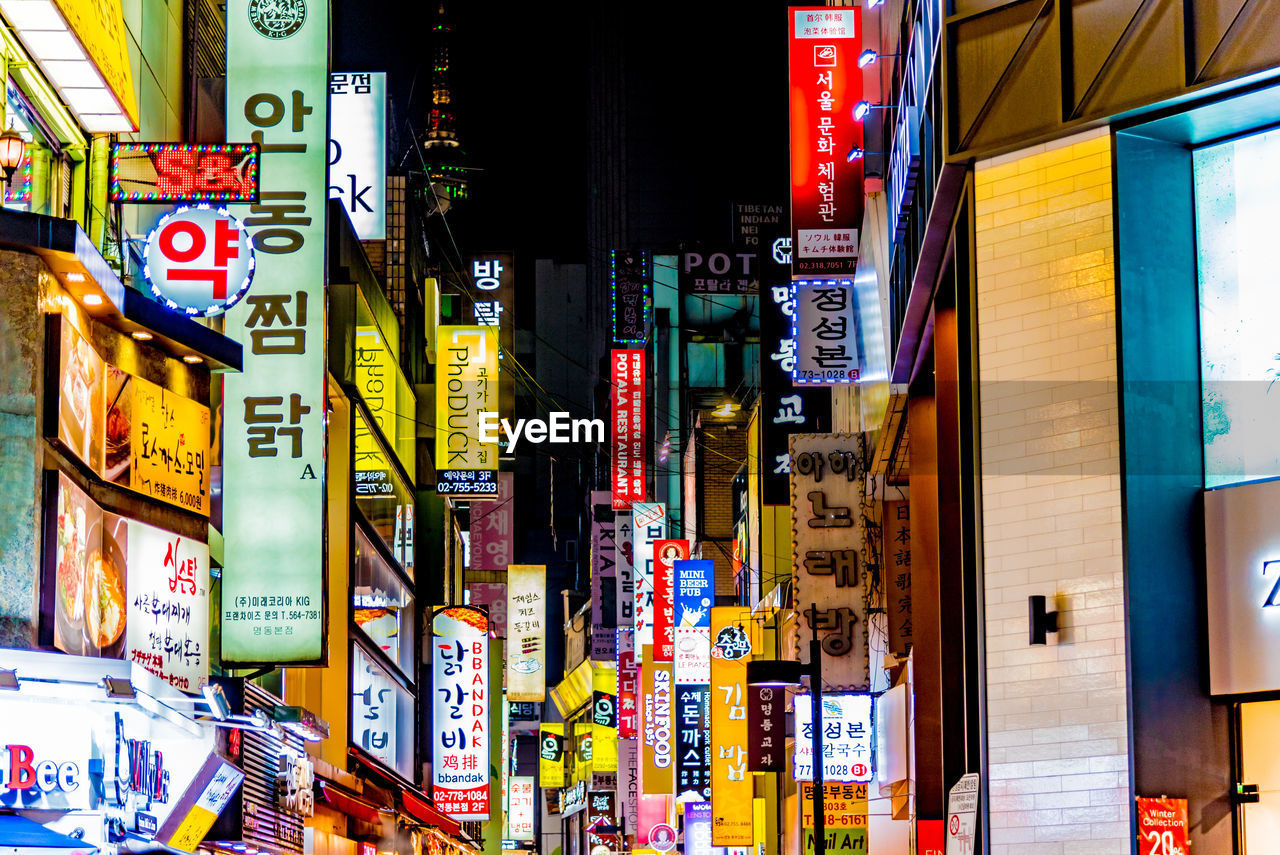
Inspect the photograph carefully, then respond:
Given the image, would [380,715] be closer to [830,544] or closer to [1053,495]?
[830,544]

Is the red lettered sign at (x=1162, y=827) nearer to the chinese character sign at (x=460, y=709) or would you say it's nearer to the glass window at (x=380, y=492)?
the glass window at (x=380, y=492)

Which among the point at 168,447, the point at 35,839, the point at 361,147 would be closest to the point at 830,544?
the point at 168,447

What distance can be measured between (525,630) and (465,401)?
67.3ft

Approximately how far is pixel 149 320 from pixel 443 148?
152 feet

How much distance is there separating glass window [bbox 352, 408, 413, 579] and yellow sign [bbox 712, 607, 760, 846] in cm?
734

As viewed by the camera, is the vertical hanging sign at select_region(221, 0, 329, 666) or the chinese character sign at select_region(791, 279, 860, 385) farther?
the chinese character sign at select_region(791, 279, 860, 385)

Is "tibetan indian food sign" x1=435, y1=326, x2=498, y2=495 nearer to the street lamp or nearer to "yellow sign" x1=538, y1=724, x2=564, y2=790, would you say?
the street lamp

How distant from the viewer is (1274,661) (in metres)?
11.9

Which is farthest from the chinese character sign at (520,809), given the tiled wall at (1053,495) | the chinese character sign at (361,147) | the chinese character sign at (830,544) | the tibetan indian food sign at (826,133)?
the tiled wall at (1053,495)

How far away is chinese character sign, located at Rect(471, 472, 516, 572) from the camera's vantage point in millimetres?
60562

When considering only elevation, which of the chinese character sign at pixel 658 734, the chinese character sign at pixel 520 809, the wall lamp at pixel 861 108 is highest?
the wall lamp at pixel 861 108

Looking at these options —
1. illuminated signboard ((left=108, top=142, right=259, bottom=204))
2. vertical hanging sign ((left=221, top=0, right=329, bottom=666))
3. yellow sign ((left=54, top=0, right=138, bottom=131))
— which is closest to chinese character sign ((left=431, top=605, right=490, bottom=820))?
vertical hanging sign ((left=221, top=0, right=329, bottom=666))

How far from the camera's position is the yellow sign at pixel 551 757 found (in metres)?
93.7

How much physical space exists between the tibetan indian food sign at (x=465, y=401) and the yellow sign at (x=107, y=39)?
17914 mm
